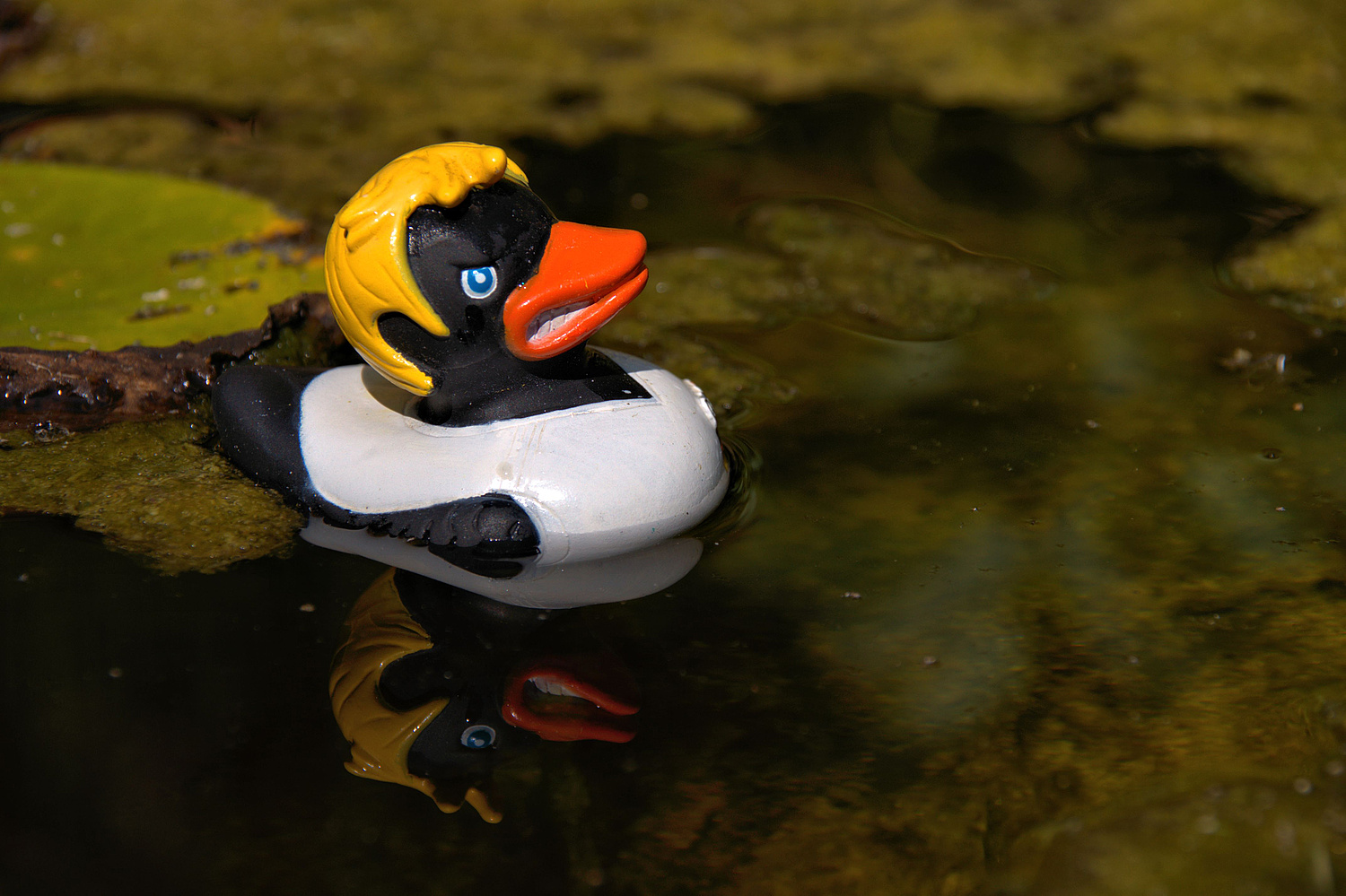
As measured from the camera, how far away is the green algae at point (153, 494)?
185cm

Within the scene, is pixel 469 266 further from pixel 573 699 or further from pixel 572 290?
pixel 573 699

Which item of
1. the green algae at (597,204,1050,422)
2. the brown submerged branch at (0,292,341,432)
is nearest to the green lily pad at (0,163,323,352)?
the brown submerged branch at (0,292,341,432)

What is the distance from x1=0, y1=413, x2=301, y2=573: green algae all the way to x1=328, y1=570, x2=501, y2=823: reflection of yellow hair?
0.74 feet

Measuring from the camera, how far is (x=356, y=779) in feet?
4.78

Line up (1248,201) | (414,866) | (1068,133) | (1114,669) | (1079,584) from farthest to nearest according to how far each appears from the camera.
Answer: (1068,133) → (1248,201) → (1079,584) → (1114,669) → (414,866)

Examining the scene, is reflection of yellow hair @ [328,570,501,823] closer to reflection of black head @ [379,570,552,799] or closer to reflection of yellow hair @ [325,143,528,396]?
reflection of black head @ [379,570,552,799]

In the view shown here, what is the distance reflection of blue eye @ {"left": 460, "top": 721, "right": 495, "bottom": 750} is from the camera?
4.98 ft

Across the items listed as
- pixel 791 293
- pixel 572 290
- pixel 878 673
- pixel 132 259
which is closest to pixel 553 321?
pixel 572 290

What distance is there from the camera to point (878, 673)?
1642 mm

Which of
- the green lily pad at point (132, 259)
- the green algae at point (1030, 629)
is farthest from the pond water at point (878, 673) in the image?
the green lily pad at point (132, 259)

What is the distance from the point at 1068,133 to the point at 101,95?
2.72 metres

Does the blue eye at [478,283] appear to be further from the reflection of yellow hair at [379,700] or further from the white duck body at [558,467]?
the reflection of yellow hair at [379,700]

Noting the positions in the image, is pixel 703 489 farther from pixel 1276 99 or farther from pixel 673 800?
pixel 1276 99

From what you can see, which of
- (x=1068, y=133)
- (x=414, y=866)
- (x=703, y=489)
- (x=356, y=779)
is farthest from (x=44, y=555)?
(x=1068, y=133)
